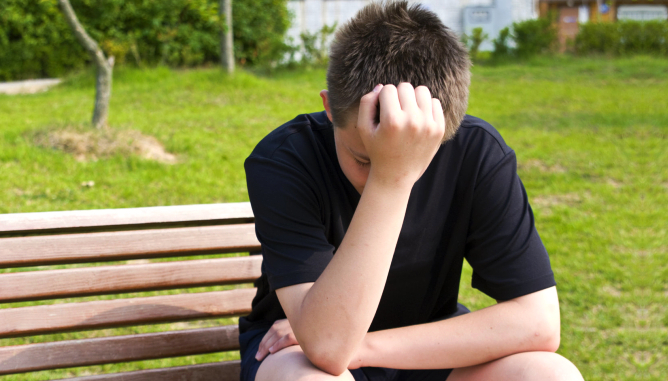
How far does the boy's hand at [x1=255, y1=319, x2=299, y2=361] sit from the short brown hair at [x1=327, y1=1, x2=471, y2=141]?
58cm

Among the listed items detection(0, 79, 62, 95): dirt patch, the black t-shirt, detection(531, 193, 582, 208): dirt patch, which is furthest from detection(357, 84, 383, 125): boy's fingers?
detection(0, 79, 62, 95): dirt patch

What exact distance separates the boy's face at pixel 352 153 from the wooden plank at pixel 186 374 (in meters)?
0.88

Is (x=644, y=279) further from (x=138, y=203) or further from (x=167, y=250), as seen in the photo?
(x=138, y=203)

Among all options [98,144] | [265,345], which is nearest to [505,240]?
[265,345]

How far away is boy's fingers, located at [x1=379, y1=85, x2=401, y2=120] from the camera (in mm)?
1352

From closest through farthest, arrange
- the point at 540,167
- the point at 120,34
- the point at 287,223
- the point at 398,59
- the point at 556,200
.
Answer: the point at 398,59 < the point at 287,223 < the point at 556,200 < the point at 540,167 < the point at 120,34

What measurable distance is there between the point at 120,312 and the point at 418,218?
43.5 inches

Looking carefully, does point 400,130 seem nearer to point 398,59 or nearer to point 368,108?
point 368,108

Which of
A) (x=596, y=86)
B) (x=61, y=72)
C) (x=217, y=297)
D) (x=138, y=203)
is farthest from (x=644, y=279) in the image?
(x=61, y=72)

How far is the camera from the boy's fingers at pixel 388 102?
1.35m

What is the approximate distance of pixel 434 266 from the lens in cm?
180

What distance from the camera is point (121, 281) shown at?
204 cm

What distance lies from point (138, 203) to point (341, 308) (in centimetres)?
337

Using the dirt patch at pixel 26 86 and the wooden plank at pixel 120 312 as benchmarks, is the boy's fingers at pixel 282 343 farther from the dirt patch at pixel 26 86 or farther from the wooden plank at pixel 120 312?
the dirt patch at pixel 26 86
